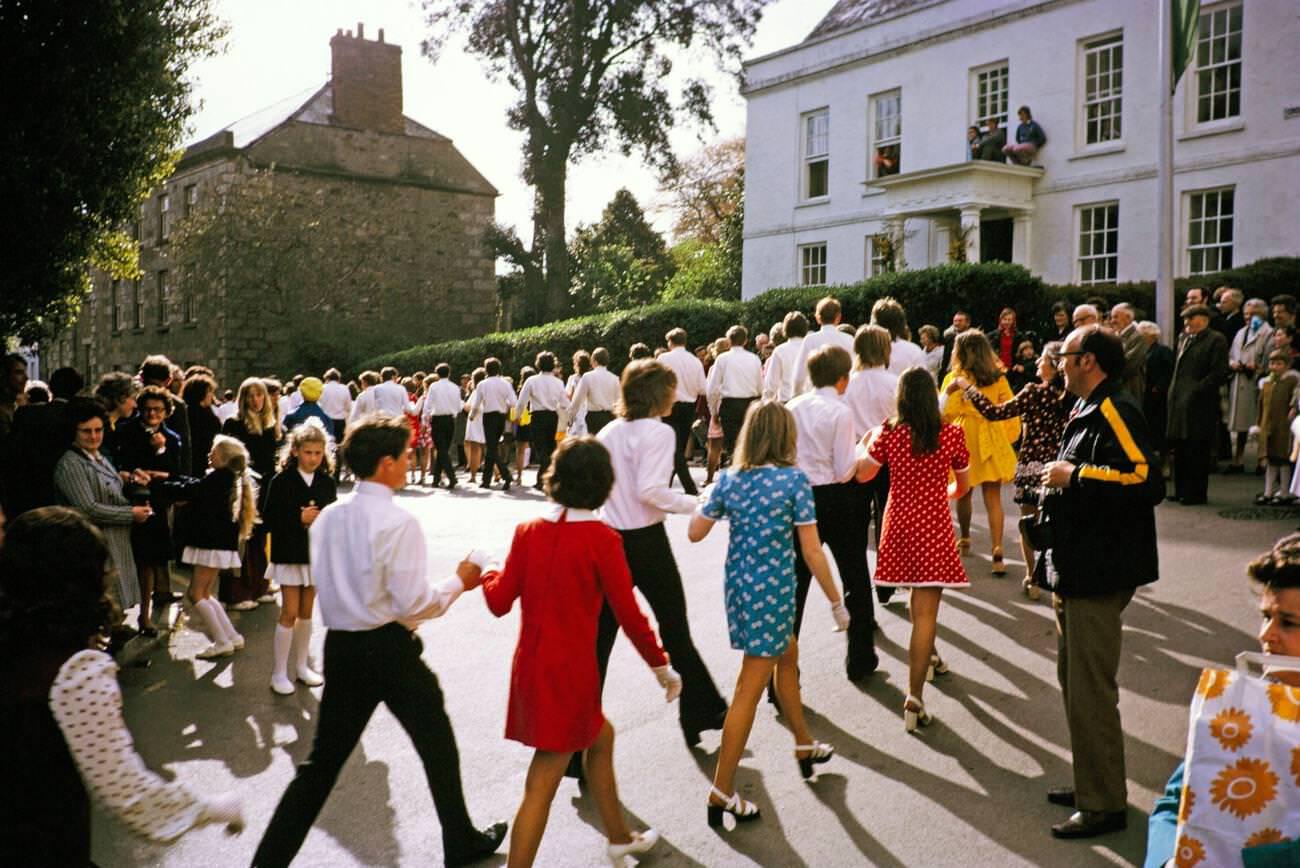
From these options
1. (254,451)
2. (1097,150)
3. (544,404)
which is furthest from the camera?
(1097,150)

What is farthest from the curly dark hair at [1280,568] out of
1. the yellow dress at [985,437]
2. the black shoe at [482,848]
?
the yellow dress at [985,437]

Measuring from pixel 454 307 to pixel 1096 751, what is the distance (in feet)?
120

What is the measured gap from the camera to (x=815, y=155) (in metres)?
28.8

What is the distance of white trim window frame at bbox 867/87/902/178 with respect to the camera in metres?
26.5

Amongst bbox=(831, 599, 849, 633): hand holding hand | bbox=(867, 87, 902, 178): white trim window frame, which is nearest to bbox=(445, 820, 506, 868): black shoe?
bbox=(831, 599, 849, 633): hand holding hand

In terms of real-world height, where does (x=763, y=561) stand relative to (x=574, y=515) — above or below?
below

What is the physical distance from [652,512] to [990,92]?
71.9ft

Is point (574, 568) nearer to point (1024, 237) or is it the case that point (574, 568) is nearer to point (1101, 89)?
point (1024, 237)

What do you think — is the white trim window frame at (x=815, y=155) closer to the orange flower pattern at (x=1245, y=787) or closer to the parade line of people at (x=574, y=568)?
the parade line of people at (x=574, y=568)

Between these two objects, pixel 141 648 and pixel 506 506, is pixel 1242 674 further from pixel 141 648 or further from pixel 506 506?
pixel 506 506

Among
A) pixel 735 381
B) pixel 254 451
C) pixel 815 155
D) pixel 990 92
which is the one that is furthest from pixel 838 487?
pixel 815 155

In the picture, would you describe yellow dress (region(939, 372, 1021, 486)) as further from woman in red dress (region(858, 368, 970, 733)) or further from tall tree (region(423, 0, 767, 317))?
tall tree (region(423, 0, 767, 317))

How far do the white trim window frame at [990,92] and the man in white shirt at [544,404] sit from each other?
42.2ft

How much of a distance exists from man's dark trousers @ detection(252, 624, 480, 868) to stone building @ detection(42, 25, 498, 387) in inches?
1267
